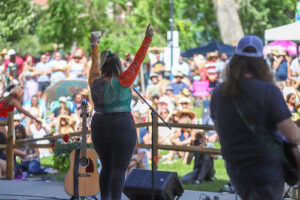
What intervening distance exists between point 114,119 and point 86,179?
1.68m

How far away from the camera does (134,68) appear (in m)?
5.67

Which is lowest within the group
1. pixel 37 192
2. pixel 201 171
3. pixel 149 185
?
pixel 201 171

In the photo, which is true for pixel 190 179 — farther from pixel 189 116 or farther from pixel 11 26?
pixel 11 26

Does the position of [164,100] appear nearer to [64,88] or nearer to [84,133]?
[64,88]

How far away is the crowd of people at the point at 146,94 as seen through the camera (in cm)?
1266

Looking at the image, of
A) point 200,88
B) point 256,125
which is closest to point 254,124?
point 256,125

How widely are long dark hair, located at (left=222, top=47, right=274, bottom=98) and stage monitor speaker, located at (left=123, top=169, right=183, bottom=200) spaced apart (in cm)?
244

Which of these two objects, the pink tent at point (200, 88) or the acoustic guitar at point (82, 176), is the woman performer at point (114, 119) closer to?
the acoustic guitar at point (82, 176)

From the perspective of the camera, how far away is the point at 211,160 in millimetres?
10680

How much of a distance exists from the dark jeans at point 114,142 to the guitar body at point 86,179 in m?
1.36

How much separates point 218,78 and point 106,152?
11445mm

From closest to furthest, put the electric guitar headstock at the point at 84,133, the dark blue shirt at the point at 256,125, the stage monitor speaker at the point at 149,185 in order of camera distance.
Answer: the dark blue shirt at the point at 256,125 → the stage monitor speaker at the point at 149,185 → the electric guitar headstock at the point at 84,133

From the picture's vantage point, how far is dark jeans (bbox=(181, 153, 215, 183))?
1059cm

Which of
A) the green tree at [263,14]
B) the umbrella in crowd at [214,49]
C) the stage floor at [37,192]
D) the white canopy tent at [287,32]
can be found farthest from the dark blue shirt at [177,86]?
the green tree at [263,14]
